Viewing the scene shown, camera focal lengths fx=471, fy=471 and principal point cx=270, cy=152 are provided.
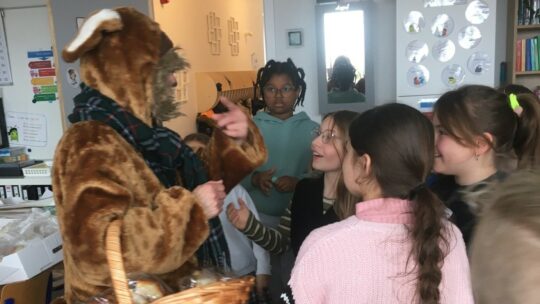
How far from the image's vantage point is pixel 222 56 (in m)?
4.59

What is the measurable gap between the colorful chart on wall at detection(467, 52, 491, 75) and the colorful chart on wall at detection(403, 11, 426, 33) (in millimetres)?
453

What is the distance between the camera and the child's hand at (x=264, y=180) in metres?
1.93

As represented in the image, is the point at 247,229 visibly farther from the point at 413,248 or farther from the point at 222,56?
the point at 222,56

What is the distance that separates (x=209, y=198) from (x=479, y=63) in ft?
10.3

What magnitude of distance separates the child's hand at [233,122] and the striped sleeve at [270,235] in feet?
1.22

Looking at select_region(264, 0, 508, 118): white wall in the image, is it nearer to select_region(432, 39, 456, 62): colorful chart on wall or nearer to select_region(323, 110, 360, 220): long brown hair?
select_region(432, 39, 456, 62): colorful chart on wall

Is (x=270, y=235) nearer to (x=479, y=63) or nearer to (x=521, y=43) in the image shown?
(x=479, y=63)

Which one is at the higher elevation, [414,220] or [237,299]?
[414,220]

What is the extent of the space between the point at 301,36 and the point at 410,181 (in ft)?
11.0

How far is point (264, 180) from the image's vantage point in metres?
1.93

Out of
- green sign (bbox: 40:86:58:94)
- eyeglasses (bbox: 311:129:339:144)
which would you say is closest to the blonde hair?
eyeglasses (bbox: 311:129:339:144)

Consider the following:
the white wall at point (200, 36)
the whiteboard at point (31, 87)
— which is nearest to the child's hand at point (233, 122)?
the white wall at point (200, 36)

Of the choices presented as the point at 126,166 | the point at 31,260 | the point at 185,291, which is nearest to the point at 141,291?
the point at 185,291

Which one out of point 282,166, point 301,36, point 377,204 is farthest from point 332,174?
point 301,36
